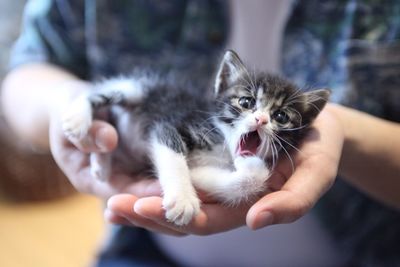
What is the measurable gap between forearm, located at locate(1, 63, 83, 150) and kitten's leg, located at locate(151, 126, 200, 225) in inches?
9.6

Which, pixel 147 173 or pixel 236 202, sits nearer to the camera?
pixel 236 202

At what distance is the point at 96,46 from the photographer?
1.03 m

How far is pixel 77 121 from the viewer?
2.37ft

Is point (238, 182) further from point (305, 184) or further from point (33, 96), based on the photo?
point (33, 96)

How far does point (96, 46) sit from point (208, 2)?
0.88 ft

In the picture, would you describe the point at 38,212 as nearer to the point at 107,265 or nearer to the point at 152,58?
the point at 107,265

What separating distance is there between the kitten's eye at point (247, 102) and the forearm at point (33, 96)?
0.36m

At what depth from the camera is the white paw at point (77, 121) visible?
714 mm

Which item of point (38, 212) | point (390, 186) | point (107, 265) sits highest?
point (390, 186)

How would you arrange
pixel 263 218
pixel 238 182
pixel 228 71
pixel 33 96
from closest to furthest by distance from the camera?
pixel 263 218 → pixel 238 182 → pixel 228 71 → pixel 33 96

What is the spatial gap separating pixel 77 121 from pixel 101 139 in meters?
0.05

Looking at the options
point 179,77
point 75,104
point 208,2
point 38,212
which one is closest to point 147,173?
point 75,104

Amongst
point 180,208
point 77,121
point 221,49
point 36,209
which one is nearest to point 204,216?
point 180,208

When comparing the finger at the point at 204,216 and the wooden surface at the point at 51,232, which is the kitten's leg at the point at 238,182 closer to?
the finger at the point at 204,216
